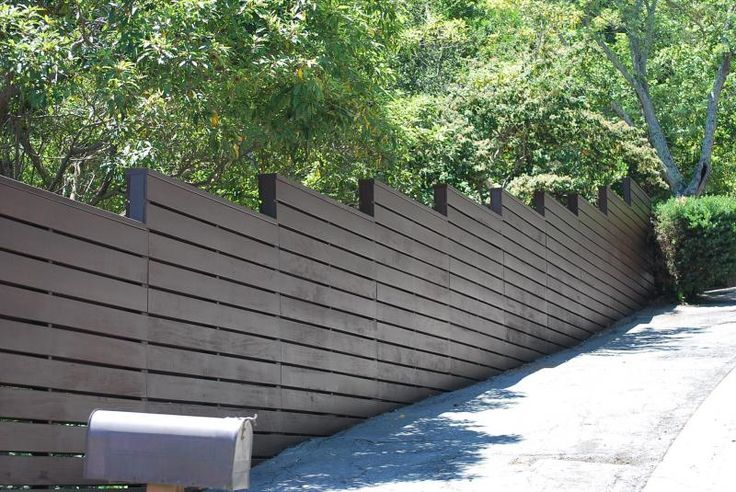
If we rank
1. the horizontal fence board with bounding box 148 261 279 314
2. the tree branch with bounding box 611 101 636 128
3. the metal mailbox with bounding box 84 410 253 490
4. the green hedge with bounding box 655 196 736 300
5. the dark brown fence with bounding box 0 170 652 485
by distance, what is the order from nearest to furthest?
the metal mailbox with bounding box 84 410 253 490, the dark brown fence with bounding box 0 170 652 485, the horizontal fence board with bounding box 148 261 279 314, the green hedge with bounding box 655 196 736 300, the tree branch with bounding box 611 101 636 128

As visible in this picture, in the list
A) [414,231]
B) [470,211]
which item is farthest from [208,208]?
[470,211]

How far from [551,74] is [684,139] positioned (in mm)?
12627

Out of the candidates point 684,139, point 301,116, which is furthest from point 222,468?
point 684,139

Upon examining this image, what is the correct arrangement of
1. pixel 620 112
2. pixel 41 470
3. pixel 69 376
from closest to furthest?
pixel 41 470 → pixel 69 376 → pixel 620 112

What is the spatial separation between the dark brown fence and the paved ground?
1.61ft

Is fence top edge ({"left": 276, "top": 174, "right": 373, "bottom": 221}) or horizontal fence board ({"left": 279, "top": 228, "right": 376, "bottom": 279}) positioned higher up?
fence top edge ({"left": 276, "top": 174, "right": 373, "bottom": 221})

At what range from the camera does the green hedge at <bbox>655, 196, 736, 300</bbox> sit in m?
22.2

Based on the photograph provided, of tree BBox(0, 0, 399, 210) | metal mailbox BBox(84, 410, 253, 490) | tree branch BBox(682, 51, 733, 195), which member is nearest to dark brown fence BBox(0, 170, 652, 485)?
tree BBox(0, 0, 399, 210)

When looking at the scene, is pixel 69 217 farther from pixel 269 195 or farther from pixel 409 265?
pixel 409 265

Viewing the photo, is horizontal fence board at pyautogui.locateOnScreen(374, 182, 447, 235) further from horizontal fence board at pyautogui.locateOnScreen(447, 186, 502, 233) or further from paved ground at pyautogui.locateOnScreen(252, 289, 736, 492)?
paved ground at pyautogui.locateOnScreen(252, 289, 736, 492)

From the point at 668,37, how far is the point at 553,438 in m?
22.1

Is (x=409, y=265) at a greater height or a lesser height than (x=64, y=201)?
greater

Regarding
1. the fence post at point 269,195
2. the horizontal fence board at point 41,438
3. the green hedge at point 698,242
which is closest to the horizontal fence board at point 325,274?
the fence post at point 269,195

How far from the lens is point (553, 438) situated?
8.77 m
